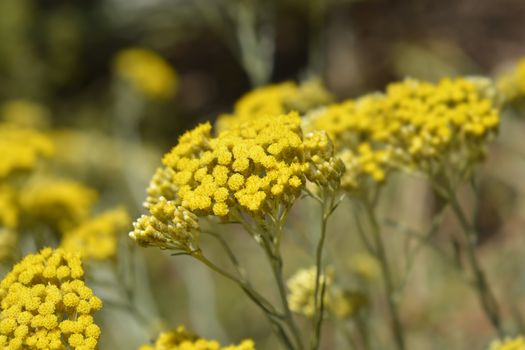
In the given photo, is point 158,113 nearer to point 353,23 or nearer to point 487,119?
point 353,23

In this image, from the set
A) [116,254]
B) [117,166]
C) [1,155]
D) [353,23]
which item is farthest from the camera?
[353,23]

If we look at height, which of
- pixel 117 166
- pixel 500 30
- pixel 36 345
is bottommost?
pixel 36 345

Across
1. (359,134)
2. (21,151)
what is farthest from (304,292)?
(21,151)

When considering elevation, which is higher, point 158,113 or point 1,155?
point 158,113

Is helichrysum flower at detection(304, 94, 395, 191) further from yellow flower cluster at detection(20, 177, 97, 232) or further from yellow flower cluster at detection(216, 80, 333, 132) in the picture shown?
yellow flower cluster at detection(20, 177, 97, 232)

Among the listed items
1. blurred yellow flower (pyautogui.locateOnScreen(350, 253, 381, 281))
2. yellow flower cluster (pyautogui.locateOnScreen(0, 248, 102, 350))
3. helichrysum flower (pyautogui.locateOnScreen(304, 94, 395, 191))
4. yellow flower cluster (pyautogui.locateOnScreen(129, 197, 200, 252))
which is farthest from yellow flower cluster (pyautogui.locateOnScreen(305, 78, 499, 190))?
blurred yellow flower (pyautogui.locateOnScreen(350, 253, 381, 281))

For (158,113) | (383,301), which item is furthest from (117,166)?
(383,301)

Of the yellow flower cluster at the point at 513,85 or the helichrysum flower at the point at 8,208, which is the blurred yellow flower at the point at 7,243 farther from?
the yellow flower cluster at the point at 513,85

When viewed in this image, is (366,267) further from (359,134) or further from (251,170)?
(251,170)
